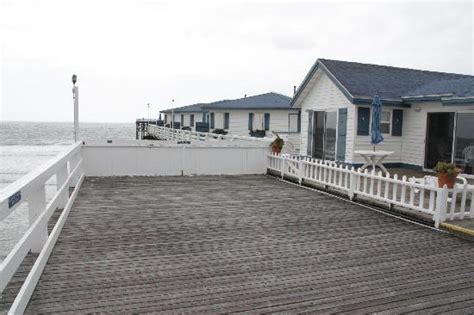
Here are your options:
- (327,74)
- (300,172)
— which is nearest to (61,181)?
(300,172)

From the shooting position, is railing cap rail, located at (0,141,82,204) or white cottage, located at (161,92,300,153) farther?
white cottage, located at (161,92,300,153)

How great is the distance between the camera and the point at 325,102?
16.6m

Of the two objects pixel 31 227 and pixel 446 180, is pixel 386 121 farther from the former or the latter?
pixel 31 227

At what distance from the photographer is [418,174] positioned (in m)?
13.9

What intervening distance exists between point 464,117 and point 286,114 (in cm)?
1352

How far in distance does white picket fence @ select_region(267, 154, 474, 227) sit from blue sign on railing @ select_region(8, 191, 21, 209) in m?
6.60

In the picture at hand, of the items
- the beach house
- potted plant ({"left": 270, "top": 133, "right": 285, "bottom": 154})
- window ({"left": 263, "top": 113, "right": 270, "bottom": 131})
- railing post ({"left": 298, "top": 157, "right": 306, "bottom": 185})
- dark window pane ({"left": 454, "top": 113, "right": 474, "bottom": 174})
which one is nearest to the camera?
railing post ({"left": 298, "top": 157, "right": 306, "bottom": 185})

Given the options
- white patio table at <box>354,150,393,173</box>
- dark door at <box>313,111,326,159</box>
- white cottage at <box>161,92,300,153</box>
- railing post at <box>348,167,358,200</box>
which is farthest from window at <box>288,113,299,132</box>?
railing post at <box>348,167,358,200</box>

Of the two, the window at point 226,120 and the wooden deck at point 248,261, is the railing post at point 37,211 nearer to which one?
the wooden deck at point 248,261

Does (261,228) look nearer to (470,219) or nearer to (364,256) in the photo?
(364,256)

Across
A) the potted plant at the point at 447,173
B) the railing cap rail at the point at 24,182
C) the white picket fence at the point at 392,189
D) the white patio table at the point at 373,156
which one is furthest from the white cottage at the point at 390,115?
the railing cap rail at the point at 24,182

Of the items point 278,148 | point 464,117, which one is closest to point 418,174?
point 464,117

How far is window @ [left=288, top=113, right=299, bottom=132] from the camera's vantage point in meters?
25.8

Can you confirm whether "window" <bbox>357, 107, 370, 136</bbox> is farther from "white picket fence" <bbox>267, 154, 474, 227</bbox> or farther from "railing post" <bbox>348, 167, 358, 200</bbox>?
"railing post" <bbox>348, 167, 358, 200</bbox>
